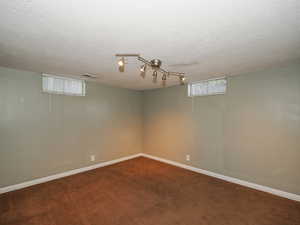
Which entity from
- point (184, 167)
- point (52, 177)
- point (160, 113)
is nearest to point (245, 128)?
point (184, 167)

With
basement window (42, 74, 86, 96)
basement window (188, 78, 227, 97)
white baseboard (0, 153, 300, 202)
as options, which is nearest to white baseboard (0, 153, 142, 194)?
white baseboard (0, 153, 300, 202)

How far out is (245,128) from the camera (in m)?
2.90

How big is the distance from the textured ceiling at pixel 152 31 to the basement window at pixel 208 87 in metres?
0.86

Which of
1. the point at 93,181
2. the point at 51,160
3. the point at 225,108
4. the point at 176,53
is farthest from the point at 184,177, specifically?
the point at 51,160

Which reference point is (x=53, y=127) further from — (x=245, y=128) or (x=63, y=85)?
(x=245, y=128)

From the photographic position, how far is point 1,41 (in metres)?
1.65

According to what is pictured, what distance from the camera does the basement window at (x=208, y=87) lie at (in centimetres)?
323

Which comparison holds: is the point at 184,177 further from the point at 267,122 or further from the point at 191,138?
the point at 267,122

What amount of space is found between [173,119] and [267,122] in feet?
6.95

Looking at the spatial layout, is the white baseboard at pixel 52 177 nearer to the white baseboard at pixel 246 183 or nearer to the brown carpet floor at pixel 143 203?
the brown carpet floor at pixel 143 203

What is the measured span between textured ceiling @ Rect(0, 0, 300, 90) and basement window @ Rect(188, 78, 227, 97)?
86 cm

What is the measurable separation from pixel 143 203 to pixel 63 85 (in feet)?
9.94

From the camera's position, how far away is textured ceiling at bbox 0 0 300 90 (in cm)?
112

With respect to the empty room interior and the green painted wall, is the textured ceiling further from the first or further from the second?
the green painted wall
